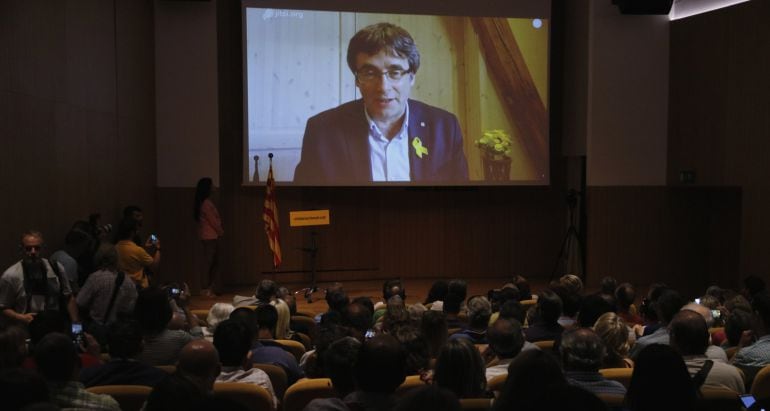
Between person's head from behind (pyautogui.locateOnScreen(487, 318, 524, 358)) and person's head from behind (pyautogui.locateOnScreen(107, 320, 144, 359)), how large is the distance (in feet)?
5.11

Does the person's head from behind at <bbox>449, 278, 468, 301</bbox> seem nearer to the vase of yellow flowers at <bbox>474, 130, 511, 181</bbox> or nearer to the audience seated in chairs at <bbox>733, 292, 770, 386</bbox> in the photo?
the audience seated in chairs at <bbox>733, 292, 770, 386</bbox>

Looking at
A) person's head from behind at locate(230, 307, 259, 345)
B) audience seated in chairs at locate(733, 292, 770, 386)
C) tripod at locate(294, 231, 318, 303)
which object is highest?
person's head from behind at locate(230, 307, 259, 345)

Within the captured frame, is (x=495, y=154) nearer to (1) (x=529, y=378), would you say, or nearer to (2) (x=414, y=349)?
(2) (x=414, y=349)

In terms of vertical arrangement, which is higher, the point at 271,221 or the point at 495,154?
the point at 495,154

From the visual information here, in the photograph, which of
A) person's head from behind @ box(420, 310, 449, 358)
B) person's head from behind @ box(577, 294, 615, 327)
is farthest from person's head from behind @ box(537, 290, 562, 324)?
person's head from behind @ box(420, 310, 449, 358)

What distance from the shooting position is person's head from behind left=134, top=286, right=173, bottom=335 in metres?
3.82

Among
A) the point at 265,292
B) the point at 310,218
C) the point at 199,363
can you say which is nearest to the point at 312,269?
the point at 310,218

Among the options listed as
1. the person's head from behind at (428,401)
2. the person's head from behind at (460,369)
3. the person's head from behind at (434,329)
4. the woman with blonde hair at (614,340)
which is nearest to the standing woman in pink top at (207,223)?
the person's head from behind at (434,329)

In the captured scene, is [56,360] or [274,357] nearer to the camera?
[56,360]

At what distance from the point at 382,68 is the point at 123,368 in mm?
7540

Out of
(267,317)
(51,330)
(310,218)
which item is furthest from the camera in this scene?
(310,218)

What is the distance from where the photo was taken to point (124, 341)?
3.27 m

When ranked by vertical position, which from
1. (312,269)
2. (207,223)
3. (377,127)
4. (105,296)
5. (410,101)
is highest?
(410,101)

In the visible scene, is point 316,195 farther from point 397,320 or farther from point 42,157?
point 397,320
